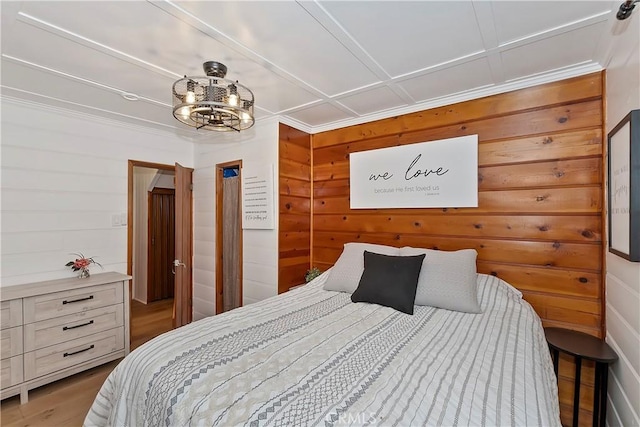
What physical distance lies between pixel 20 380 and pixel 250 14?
3081 millimetres

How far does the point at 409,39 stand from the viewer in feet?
5.49

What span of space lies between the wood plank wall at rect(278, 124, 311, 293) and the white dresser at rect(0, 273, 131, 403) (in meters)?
1.56

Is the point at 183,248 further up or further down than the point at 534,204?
further down

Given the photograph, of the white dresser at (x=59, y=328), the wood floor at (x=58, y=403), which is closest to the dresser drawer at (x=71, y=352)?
the white dresser at (x=59, y=328)

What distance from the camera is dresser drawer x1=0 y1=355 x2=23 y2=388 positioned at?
2.14 meters

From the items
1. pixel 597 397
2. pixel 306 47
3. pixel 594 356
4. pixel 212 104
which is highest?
pixel 306 47

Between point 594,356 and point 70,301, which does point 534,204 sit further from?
point 70,301

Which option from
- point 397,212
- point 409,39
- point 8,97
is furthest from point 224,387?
point 8,97

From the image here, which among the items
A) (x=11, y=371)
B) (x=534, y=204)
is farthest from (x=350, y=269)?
(x=11, y=371)

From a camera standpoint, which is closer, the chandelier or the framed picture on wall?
the framed picture on wall

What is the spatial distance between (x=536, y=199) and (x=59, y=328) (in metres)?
3.93

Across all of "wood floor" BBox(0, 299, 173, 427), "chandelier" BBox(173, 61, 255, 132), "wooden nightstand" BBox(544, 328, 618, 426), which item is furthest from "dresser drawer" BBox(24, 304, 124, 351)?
"wooden nightstand" BBox(544, 328, 618, 426)

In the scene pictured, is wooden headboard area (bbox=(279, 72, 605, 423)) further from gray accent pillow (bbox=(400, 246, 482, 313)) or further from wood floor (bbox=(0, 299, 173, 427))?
wood floor (bbox=(0, 299, 173, 427))

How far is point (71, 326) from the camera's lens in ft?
8.18
